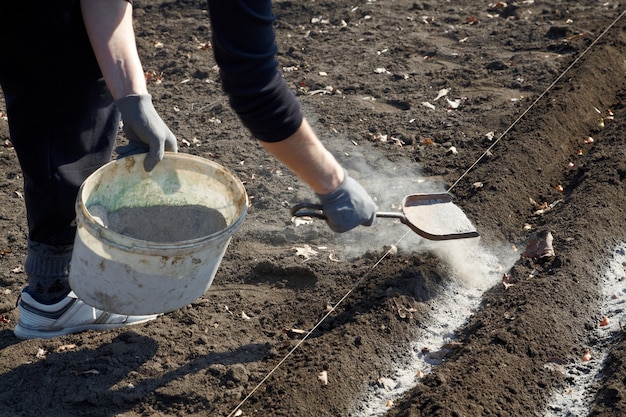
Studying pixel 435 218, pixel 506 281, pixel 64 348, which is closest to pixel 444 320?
pixel 506 281

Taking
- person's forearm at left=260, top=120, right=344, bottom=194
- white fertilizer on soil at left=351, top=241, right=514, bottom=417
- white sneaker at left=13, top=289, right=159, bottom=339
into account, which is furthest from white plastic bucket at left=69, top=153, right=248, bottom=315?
white fertilizer on soil at left=351, top=241, right=514, bottom=417

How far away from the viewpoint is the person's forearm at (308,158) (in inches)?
119

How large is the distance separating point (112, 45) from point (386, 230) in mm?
2278

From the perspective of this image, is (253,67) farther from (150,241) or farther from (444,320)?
(444,320)

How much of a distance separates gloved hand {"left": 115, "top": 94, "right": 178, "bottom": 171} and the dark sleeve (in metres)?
0.58

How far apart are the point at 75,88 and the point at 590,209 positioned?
3272 millimetres

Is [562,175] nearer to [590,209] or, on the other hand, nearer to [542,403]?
[590,209]

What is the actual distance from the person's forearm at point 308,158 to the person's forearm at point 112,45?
0.79 metres

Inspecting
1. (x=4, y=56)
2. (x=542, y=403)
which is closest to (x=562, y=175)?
(x=542, y=403)

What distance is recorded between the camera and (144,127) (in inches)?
131

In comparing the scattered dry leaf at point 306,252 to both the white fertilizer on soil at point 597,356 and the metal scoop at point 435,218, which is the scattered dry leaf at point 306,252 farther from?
the white fertilizer on soil at point 597,356

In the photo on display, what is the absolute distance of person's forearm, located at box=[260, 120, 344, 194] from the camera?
3.03 meters

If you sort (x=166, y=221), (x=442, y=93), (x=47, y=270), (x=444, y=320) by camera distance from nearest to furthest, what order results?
(x=166, y=221)
(x=47, y=270)
(x=444, y=320)
(x=442, y=93)

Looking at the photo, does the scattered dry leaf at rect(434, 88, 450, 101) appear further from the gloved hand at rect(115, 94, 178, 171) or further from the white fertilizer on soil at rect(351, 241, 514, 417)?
the gloved hand at rect(115, 94, 178, 171)
